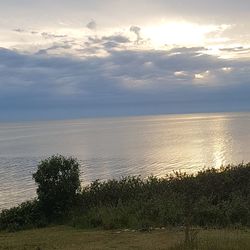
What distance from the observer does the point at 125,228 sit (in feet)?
52.0

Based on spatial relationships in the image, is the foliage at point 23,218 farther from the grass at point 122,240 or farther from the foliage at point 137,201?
the grass at point 122,240

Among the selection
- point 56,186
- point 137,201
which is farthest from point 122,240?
point 56,186

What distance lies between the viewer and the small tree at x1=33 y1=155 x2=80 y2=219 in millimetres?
19219

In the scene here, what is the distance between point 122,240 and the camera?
44.3 feet

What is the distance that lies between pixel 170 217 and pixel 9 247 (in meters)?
5.74

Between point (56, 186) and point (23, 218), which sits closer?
point (23, 218)

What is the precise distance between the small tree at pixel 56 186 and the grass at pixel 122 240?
123 inches

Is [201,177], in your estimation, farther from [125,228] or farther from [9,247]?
[9,247]

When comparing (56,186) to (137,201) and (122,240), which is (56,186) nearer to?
(137,201)

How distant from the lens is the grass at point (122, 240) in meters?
11.3

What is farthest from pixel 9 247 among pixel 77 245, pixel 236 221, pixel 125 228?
pixel 236 221

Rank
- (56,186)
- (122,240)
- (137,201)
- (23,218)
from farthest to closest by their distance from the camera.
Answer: (56,186)
(23,218)
(137,201)
(122,240)

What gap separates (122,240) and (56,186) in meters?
6.51

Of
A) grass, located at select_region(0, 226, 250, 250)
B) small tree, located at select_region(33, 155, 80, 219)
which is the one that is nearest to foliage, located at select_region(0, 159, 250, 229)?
small tree, located at select_region(33, 155, 80, 219)
